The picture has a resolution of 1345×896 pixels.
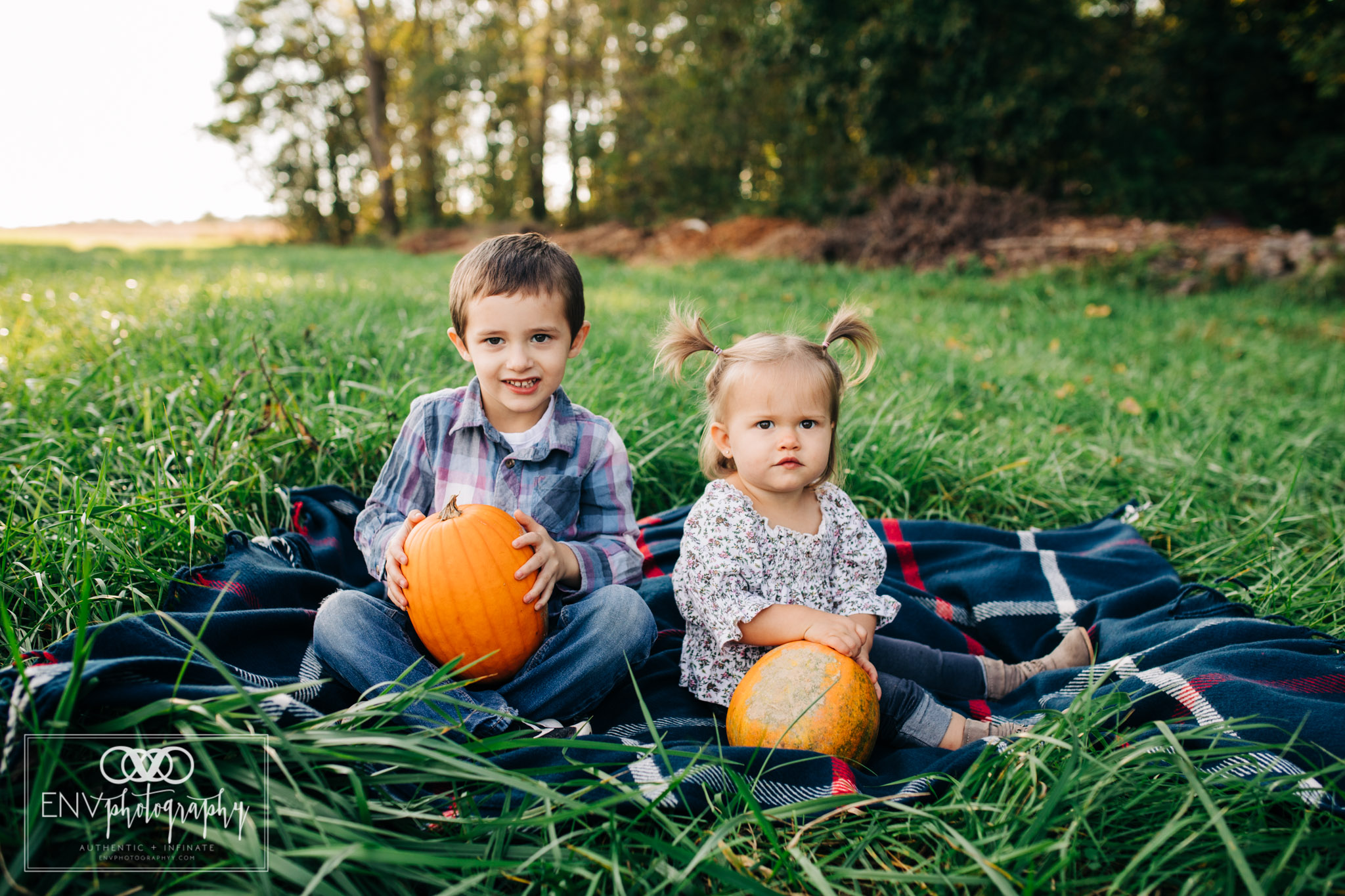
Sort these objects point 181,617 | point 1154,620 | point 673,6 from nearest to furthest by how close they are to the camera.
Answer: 1. point 181,617
2. point 1154,620
3. point 673,6

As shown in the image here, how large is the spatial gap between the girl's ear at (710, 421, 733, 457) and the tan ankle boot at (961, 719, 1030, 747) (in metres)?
1.02

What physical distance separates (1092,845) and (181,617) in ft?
6.90

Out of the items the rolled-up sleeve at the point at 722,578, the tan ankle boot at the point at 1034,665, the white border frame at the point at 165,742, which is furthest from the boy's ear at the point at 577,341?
the tan ankle boot at the point at 1034,665

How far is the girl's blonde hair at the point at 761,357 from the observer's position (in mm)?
2041

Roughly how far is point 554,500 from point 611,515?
192mm

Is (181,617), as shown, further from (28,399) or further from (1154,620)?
(1154,620)

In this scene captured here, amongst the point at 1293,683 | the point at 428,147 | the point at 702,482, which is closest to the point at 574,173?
the point at 428,147

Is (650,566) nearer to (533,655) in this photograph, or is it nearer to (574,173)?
(533,655)

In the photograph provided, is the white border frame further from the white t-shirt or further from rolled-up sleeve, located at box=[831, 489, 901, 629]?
rolled-up sleeve, located at box=[831, 489, 901, 629]

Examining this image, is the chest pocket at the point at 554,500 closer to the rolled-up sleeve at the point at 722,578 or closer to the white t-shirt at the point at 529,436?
the white t-shirt at the point at 529,436

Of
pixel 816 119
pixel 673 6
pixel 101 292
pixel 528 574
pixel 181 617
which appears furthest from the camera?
pixel 673 6

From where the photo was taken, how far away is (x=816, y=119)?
1775 cm

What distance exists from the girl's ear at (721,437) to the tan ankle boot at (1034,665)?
1.12 metres

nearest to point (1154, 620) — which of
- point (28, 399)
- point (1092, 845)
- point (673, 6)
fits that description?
point (1092, 845)
